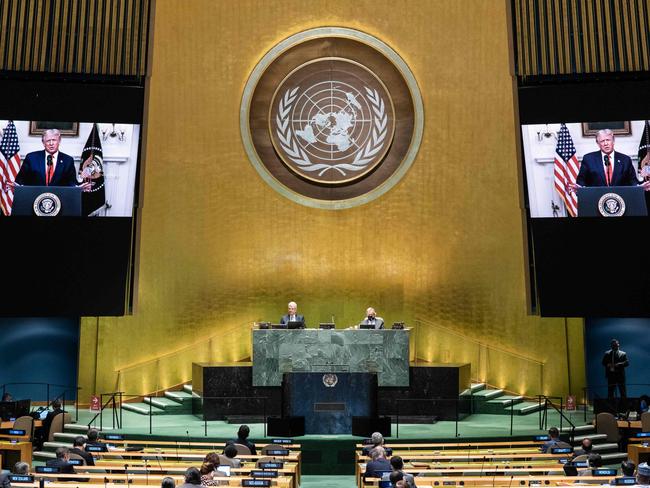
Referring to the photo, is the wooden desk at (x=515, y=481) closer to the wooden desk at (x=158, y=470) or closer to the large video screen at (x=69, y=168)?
the wooden desk at (x=158, y=470)

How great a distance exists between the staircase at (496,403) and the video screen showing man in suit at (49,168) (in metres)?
7.69

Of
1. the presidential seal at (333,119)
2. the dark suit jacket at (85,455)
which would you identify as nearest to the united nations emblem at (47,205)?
the presidential seal at (333,119)

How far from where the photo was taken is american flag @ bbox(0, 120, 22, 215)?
15594 millimetres

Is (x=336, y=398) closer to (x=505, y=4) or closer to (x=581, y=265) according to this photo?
(x=581, y=265)

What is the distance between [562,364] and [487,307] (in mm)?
1701

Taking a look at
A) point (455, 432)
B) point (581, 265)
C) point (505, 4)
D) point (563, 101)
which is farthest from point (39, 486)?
point (505, 4)

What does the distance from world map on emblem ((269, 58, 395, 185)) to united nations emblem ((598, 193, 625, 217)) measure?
13.8 ft

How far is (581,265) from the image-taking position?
15.0 metres

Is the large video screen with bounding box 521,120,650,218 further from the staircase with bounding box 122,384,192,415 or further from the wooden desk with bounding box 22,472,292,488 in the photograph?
the wooden desk with bounding box 22,472,292,488

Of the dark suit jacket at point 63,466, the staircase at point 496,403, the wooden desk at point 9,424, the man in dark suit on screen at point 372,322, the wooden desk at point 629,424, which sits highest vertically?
the man in dark suit on screen at point 372,322

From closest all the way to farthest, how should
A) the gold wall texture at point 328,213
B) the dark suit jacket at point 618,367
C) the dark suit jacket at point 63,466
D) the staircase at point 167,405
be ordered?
the dark suit jacket at point 63,466, the dark suit jacket at point 618,367, the staircase at point 167,405, the gold wall texture at point 328,213

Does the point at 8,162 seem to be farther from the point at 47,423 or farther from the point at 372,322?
the point at 372,322

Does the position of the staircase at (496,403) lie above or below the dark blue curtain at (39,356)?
below

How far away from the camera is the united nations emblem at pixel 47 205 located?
15.6 meters
